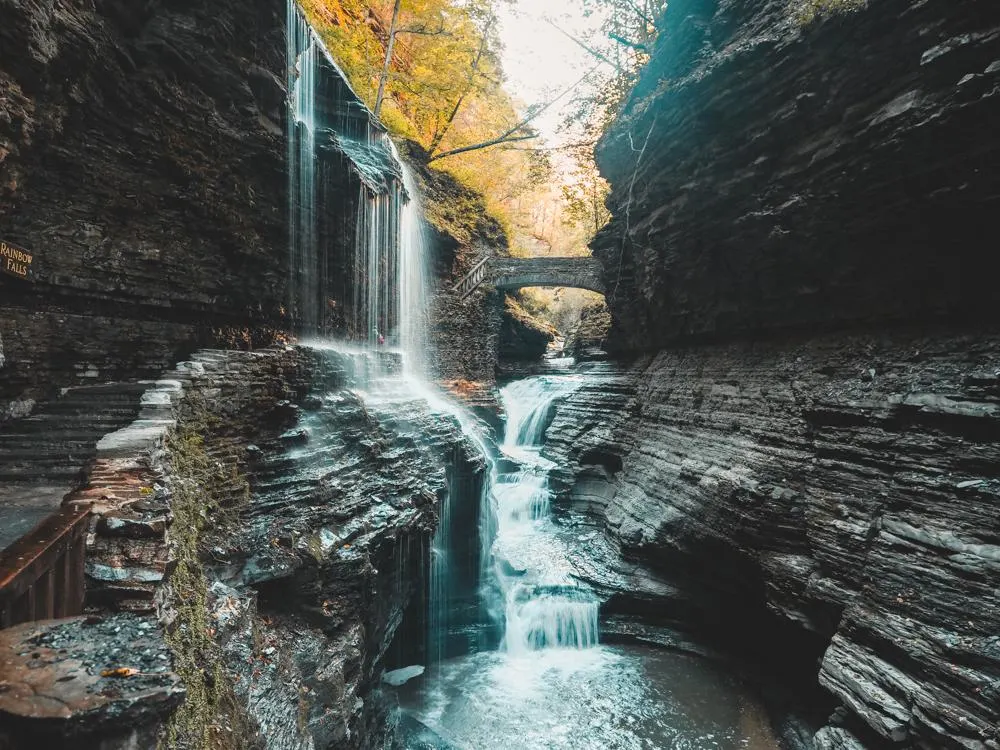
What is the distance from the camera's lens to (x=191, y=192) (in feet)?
26.1

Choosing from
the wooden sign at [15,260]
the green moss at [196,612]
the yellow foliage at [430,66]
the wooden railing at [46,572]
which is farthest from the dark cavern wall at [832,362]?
the wooden sign at [15,260]

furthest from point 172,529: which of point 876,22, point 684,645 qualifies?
point 876,22

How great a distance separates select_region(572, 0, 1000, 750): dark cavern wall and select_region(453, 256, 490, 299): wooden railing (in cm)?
986

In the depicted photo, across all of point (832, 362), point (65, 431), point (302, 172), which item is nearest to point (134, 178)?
point (302, 172)

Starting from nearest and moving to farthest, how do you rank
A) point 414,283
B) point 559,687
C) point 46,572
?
point 46,572, point 559,687, point 414,283

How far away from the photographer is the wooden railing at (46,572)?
7.72 ft

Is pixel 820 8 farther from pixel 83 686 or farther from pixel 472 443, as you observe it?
pixel 83 686

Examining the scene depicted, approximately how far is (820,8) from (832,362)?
543 centimetres

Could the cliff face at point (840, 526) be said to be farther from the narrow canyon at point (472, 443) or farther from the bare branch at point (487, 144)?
the bare branch at point (487, 144)

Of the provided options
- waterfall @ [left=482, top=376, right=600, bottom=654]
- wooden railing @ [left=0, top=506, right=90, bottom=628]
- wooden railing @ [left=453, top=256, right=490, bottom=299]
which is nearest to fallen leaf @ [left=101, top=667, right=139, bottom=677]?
wooden railing @ [left=0, top=506, right=90, bottom=628]

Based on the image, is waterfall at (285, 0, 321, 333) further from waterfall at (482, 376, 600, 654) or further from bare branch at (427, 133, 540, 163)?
bare branch at (427, 133, 540, 163)

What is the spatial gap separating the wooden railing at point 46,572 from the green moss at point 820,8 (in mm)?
10510

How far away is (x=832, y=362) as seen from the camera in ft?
25.5

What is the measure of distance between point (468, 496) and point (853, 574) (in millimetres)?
6921
